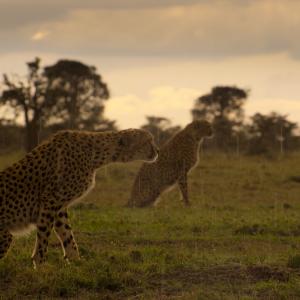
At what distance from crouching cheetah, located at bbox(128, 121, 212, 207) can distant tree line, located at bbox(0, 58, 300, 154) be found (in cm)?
765

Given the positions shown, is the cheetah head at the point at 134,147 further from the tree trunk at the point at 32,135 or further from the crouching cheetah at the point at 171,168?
the tree trunk at the point at 32,135

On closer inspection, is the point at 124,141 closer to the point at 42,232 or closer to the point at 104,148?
the point at 104,148

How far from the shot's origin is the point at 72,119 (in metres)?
Result: 24.0

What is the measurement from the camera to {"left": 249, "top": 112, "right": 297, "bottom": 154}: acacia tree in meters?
24.2

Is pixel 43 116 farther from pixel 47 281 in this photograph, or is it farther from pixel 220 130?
pixel 47 281

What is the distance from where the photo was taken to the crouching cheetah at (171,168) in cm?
1123

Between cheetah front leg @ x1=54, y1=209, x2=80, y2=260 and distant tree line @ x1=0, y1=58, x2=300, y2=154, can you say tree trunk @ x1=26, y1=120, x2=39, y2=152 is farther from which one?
cheetah front leg @ x1=54, y1=209, x2=80, y2=260

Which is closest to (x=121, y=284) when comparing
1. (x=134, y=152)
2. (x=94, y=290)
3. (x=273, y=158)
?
(x=94, y=290)

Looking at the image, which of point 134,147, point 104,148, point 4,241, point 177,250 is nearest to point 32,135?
point 177,250

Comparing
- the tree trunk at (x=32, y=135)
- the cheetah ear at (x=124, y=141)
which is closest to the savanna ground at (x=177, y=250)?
the cheetah ear at (x=124, y=141)

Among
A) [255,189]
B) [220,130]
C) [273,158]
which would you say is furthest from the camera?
[220,130]

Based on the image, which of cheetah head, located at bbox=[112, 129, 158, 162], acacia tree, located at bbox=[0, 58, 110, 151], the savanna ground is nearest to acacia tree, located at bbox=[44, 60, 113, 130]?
acacia tree, located at bbox=[0, 58, 110, 151]

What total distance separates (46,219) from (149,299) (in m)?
1.32

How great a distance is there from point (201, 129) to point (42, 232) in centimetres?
668
